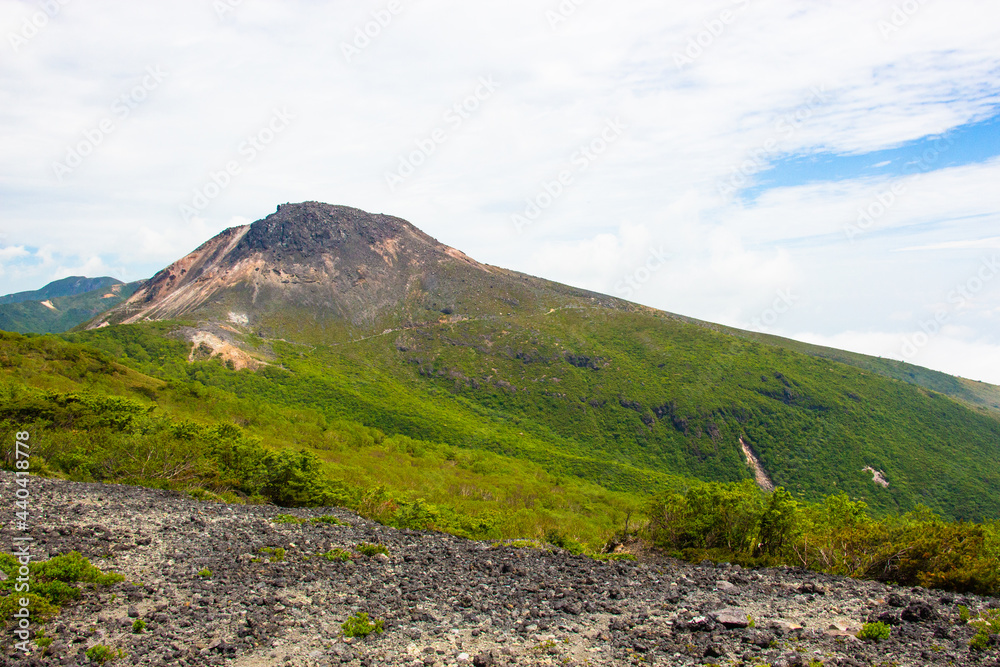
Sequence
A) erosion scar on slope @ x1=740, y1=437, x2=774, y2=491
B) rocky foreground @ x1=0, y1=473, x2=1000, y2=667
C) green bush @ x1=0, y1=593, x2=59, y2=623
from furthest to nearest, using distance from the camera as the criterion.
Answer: erosion scar on slope @ x1=740, y1=437, x2=774, y2=491, rocky foreground @ x1=0, y1=473, x2=1000, y2=667, green bush @ x1=0, y1=593, x2=59, y2=623

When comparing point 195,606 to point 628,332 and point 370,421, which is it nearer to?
point 370,421

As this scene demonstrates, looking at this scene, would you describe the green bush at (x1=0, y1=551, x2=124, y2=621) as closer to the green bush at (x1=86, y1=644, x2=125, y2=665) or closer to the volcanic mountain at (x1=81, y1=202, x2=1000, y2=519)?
the green bush at (x1=86, y1=644, x2=125, y2=665)

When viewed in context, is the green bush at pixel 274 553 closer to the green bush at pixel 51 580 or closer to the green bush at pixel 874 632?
the green bush at pixel 51 580

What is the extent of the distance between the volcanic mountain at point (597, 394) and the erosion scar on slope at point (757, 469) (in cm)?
52

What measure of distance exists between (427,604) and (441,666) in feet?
12.4

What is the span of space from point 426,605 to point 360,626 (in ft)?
8.52

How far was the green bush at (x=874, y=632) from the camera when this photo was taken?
13.0 meters

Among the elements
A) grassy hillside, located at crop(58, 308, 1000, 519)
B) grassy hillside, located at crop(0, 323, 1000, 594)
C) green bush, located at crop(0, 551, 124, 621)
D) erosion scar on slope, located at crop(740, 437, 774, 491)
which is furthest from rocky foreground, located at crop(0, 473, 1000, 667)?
erosion scar on slope, located at crop(740, 437, 774, 491)

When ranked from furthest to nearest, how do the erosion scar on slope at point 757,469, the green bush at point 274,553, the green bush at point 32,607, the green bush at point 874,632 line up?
the erosion scar on slope at point 757,469 → the green bush at point 274,553 → the green bush at point 874,632 → the green bush at point 32,607

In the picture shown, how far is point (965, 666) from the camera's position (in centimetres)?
1143

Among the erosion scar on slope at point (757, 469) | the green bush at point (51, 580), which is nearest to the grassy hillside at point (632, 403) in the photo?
the erosion scar on slope at point (757, 469)

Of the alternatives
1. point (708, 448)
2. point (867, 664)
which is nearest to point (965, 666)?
point (867, 664)

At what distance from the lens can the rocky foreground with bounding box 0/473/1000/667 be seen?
12.1m

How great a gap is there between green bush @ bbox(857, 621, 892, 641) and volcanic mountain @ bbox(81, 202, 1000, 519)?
10337 cm
